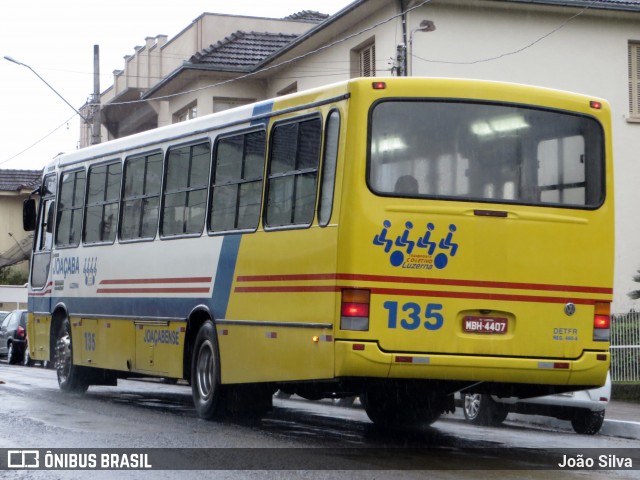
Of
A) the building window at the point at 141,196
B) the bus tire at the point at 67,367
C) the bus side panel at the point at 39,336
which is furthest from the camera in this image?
the bus side panel at the point at 39,336

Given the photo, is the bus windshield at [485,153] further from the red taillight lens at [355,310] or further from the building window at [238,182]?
the building window at [238,182]

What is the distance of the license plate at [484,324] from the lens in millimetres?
10844

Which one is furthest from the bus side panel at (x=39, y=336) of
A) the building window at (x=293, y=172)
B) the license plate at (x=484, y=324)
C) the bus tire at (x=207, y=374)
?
the license plate at (x=484, y=324)

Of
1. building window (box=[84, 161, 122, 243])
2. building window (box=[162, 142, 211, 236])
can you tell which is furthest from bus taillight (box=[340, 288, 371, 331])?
building window (box=[84, 161, 122, 243])

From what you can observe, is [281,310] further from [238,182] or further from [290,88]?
[290,88]

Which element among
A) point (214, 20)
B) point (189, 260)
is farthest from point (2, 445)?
point (214, 20)

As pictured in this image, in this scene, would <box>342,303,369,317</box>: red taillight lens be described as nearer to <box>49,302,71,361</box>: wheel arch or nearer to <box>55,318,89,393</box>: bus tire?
<box>55,318,89,393</box>: bus tire

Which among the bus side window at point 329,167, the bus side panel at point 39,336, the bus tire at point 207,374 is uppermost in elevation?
the bus side window at point 329,167

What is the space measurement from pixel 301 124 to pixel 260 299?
174 centimetres

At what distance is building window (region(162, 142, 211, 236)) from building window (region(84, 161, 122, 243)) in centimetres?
165

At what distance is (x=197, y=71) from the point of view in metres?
35.7

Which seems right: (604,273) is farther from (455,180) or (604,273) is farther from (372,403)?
(372,403)

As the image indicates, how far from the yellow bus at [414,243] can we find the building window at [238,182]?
1.1 inches

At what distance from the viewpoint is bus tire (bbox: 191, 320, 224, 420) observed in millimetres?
13211
